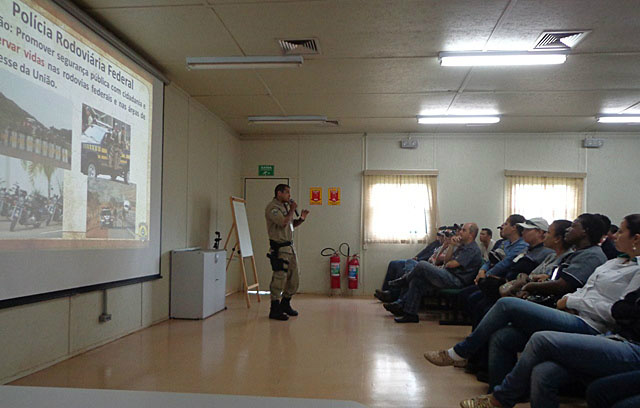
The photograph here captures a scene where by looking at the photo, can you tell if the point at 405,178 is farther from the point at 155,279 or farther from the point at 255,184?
the point at 155,279

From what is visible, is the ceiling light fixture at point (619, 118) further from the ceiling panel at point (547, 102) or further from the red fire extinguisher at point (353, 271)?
the red fire extinguisher at point (353, 271)

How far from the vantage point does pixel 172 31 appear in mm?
4285

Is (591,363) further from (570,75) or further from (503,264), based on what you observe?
(570,75)

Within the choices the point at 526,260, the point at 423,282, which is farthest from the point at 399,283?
the point at 526,260

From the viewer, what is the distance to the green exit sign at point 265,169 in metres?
8.94

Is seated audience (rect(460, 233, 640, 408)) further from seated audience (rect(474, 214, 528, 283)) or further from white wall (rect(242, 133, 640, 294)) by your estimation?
white wall (rect(242, 133, 640, 294))

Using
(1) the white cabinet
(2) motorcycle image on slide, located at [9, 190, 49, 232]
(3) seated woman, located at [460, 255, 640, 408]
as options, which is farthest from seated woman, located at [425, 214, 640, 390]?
(1) the white cabinet

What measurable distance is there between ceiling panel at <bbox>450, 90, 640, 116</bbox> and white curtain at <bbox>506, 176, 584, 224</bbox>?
1.62m

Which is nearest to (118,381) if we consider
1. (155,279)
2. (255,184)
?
(155,279)

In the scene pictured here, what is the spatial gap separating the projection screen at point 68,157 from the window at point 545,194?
626cm

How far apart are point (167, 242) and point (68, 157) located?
2.17 m

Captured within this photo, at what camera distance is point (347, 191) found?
8.82m

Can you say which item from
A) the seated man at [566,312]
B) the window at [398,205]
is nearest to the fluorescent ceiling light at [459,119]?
the window at [398,205]

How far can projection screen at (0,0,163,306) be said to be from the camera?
311 cm
